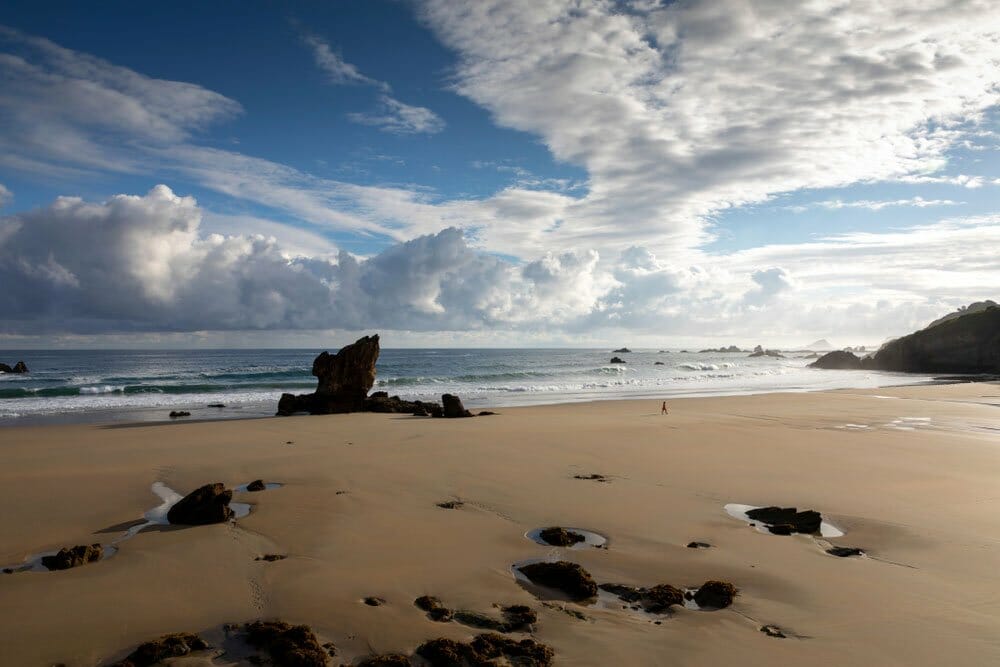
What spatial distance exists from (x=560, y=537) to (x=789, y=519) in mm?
3682

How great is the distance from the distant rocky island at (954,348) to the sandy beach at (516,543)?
54.5 metres

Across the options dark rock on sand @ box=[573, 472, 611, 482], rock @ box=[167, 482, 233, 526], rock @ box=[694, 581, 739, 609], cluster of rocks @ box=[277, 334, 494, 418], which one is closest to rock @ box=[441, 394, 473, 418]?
cluster of rocks @ box=[277, 334, 494, 418]

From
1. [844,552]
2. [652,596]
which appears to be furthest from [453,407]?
[652,596]

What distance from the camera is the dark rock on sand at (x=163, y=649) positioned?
452 centimetres

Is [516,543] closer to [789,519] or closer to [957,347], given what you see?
[789,519]

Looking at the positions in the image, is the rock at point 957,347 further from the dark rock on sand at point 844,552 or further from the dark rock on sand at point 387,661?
the dark rock on sand at point 387,661

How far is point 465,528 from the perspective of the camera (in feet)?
26.7

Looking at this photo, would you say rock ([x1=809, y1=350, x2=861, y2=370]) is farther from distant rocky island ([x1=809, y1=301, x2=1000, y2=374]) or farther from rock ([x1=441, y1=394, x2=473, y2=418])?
rock ([x1=441, y1=394, x2=473, y2=418])

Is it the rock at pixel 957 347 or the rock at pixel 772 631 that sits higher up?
the rock at pixel 957 347

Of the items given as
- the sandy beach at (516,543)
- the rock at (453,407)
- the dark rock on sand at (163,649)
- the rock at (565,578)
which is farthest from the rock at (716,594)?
the rock at (453,407)

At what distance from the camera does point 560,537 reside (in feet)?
24.9

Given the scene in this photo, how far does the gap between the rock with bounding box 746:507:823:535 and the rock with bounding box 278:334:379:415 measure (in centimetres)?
2008

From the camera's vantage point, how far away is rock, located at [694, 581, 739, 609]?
225 inches

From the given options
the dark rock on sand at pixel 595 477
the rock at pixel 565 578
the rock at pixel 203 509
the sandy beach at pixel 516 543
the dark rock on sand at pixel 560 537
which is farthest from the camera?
the dark rock on sand at pixel 595 477
